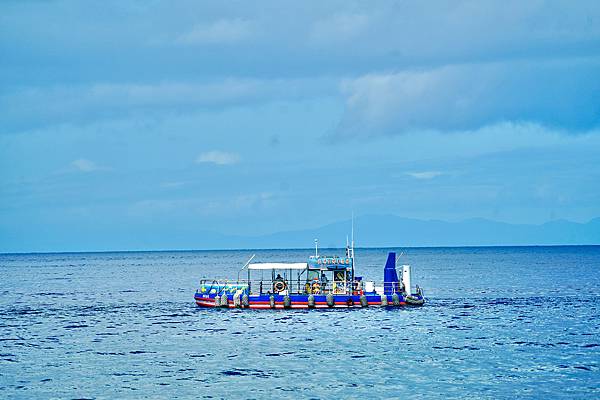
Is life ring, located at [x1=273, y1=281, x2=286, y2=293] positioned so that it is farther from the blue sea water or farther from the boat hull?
the blue sea water

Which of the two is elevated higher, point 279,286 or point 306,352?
point 279,286

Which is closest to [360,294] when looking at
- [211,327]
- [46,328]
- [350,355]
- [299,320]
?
[299,320]

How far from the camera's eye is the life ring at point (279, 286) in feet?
271

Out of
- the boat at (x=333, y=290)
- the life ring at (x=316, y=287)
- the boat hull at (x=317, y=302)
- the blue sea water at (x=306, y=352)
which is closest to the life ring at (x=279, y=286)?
the boat at (x=333, y=290)

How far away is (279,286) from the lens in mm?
82875

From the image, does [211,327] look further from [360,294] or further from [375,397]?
[375,397]

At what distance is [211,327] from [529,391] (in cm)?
3514

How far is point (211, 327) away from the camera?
71.5 metres

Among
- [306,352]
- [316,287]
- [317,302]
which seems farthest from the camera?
[316,287]

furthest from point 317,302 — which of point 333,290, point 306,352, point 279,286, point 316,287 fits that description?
point 306,352

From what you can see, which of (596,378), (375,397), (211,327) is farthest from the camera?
(211,327)

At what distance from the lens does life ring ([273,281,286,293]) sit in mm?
82500

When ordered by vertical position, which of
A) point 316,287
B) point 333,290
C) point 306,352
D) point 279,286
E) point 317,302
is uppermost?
point 279,286

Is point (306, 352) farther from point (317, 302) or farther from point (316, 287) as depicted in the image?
point (316, 287)
